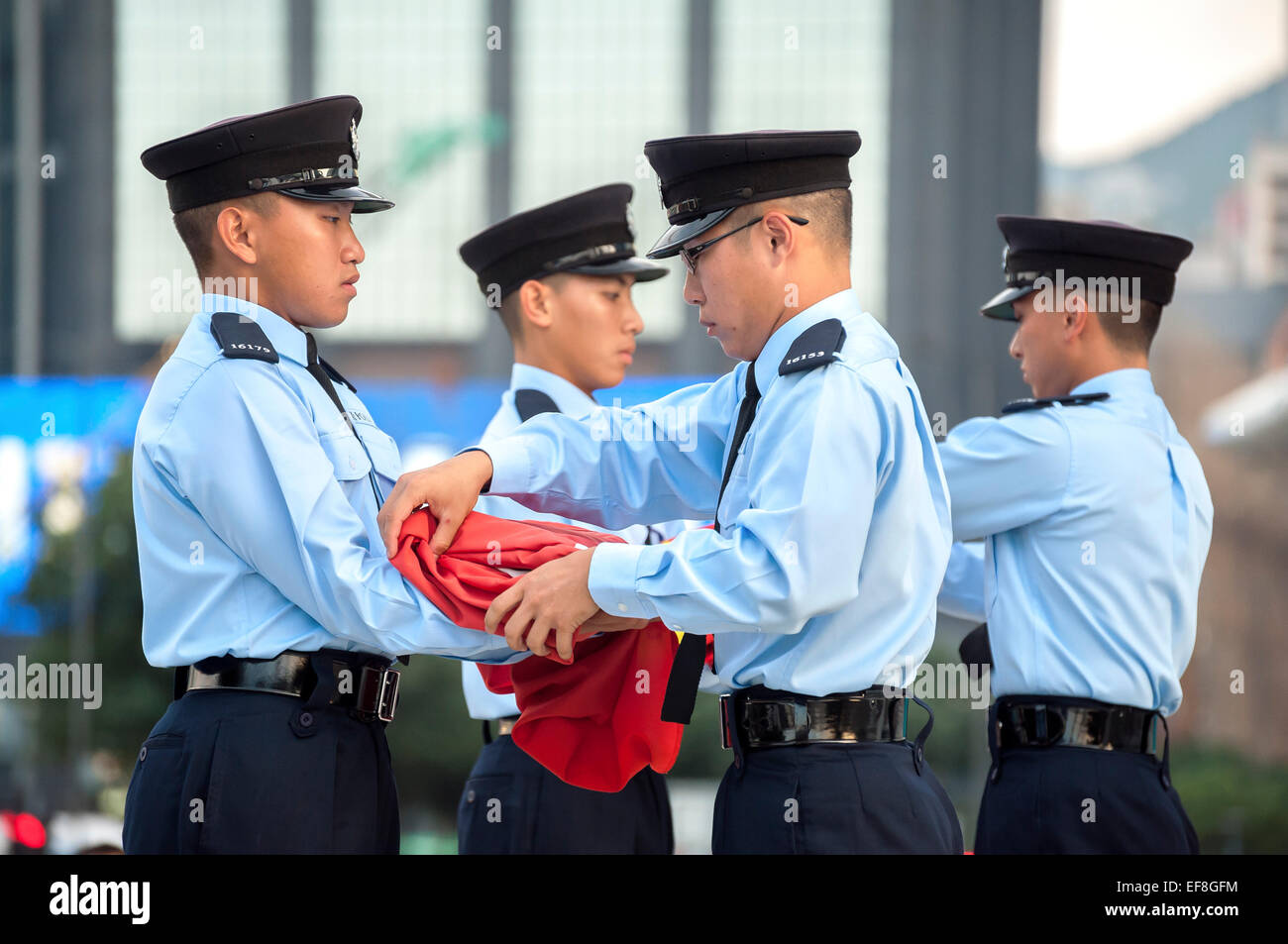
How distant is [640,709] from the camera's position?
10.4 ft

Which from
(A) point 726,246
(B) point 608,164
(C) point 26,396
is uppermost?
(B) point 608,164

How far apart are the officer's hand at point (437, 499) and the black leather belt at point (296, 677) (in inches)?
11.0

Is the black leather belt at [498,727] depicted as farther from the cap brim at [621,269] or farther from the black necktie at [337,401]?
the cap brim at [621,269]

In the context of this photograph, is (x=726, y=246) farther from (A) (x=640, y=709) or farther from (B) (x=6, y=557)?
(B) (x=6, y=557)

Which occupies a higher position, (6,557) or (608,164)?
(608,164)

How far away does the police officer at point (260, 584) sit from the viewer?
2.94 meters

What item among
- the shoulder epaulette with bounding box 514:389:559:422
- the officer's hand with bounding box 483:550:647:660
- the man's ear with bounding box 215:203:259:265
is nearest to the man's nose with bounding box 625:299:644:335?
the shoulder epaulette with bounding box 514:389:559:422

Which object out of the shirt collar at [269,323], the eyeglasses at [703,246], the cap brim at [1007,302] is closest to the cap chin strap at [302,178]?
the shirt collar at [269,323]

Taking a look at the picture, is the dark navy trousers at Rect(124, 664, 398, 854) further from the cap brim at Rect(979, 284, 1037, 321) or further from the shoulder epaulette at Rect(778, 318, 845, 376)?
the cap brim at Rect(979, 284, 1037, 321)

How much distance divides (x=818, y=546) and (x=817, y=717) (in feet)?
1.37

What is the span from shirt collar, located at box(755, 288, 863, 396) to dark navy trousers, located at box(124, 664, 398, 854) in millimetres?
1237

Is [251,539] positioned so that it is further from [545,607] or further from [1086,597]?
[1086,597]
